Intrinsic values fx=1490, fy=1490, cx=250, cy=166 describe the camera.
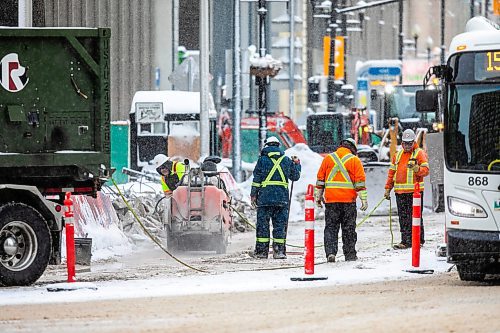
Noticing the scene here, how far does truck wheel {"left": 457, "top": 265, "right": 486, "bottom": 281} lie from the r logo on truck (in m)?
5.22

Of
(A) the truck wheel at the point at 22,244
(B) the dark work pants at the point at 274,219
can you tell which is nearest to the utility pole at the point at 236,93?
(B) the dark work pants at the point at 274,219

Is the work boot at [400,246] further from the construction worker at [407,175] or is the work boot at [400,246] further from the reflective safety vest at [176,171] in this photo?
the reflective safety vest at [176,171]

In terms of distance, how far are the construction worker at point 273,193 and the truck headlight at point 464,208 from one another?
4656 millimetres

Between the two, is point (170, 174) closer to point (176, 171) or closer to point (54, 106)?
point (176, 171)

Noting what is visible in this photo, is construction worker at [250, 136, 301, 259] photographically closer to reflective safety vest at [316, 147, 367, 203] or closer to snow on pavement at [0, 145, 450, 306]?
snow on pavement at [0, 145, 450, 306]

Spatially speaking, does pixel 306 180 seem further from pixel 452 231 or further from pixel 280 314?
pixel 280 314

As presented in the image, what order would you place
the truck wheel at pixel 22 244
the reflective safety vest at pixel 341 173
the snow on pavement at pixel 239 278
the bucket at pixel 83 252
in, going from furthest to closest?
the reflective safety vest at pixel 341 173 < the bucket at pixel 83 252 < the truck wheel at pixel 22 244 < the snow on pavement at pixel 239 278

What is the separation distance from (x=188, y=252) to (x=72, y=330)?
1103 centimetres

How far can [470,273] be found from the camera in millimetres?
16391

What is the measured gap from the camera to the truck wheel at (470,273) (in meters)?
16.3

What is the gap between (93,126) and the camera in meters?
16.7

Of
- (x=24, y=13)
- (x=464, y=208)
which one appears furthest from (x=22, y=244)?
(x=24, y=13)

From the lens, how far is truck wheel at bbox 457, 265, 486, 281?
53.6 feet

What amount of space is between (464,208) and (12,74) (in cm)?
516
